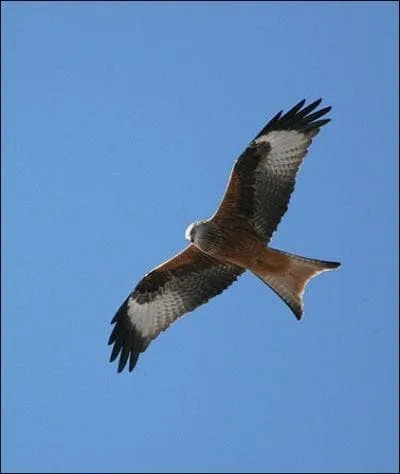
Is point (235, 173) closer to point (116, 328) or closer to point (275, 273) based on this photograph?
point (275, 273)

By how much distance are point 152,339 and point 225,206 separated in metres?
1.76

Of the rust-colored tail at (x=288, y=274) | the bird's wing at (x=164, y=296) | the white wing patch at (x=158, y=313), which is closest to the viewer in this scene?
the rust-colored tail at (x=288, y=274)

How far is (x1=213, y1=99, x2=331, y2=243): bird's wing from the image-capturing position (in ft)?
29.3

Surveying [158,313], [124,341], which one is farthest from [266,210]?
[124,341]

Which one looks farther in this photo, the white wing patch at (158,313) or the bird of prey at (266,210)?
the white wing patch at (158,313)

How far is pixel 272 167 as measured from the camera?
8984 mm

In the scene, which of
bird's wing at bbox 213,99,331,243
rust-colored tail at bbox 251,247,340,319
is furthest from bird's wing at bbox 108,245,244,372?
bird's wing at bbox 213,99,331,243

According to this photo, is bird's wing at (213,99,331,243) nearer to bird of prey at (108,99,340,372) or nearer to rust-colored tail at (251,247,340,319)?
bird of prey at (108,99,340,372)

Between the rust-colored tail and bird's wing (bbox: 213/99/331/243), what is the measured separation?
24cm

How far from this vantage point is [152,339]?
31.9ft

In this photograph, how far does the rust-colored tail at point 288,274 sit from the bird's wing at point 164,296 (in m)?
0.55

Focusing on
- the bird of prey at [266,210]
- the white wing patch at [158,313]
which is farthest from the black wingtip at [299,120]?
the white wing patch at [158,313]

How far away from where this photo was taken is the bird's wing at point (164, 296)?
9.59 metres

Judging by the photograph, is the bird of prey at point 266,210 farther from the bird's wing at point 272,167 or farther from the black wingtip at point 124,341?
the black wingtip at point 124,341
